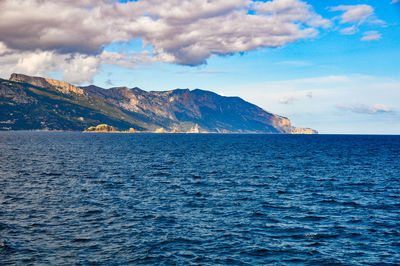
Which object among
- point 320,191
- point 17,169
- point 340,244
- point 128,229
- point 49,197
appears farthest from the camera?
point 17,169

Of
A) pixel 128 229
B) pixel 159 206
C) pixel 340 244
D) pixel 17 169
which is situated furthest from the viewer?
pixel 17 169

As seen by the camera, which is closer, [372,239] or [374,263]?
[374,263]

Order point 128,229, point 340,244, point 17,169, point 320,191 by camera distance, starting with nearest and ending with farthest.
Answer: point 340,244 < point 128,229 < point 320,191 < point 17,169

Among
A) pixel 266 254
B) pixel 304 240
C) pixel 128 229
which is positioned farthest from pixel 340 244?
pixel 128 229

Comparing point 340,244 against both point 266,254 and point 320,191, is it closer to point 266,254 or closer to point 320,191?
point 266,254

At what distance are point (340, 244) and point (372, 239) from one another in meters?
3.68

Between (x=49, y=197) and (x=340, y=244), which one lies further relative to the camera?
(x=49, y=197)

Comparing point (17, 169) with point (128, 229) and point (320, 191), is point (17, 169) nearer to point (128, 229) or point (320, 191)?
point (128, 229)

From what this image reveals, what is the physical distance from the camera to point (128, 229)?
29.5 meters

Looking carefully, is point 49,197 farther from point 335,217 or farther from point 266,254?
point 335,217

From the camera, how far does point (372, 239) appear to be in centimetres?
2806

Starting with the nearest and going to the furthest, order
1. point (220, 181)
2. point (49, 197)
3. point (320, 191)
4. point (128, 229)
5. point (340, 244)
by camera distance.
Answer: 1. point (340, 244)
2. point (128, 229)
3. point (49, 197)
4. point (320, 191)
5. point (220, 181)

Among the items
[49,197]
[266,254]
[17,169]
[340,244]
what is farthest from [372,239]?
[17,169]

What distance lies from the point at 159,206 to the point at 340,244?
20918 millimetres
